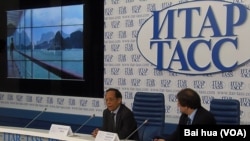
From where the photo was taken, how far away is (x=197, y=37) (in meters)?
A: 4.47

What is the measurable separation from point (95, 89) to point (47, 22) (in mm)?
1252

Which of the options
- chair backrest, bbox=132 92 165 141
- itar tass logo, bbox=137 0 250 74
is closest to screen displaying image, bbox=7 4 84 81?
itar tass logo, bbox=137 0 250 74

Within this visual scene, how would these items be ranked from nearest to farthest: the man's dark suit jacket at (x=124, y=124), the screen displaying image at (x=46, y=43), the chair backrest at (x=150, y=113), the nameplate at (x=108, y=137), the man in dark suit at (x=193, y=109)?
the nameplate at (x=108, y=137), the man in dark suit at (x=193, y=109), the man's dark suit jacket at (x=124, y=124), the chair backrest at (x=150, y=113), the screen displaying image at (x=46, y=43)

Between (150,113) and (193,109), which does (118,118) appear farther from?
(193,109)

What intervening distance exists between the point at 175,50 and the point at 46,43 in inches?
83.3

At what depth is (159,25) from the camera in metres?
4.77

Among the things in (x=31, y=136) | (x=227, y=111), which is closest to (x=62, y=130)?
(x=31, y=136)

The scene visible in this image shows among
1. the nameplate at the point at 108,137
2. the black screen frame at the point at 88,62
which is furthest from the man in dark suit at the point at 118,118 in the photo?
the black screen frame at the point at 88,62

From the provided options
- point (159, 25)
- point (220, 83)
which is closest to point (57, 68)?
point (159, 25)

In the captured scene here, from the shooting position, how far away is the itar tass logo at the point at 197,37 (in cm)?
420

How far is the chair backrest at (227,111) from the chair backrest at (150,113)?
60cm

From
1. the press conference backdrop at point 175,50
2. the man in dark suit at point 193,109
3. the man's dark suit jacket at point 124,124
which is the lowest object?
the man's dark suit jacket at point 124,124

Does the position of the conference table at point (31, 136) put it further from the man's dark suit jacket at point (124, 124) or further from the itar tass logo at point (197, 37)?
the itar tass logo at point (197, 37)

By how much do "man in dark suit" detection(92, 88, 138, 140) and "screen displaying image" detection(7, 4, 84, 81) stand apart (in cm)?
179
